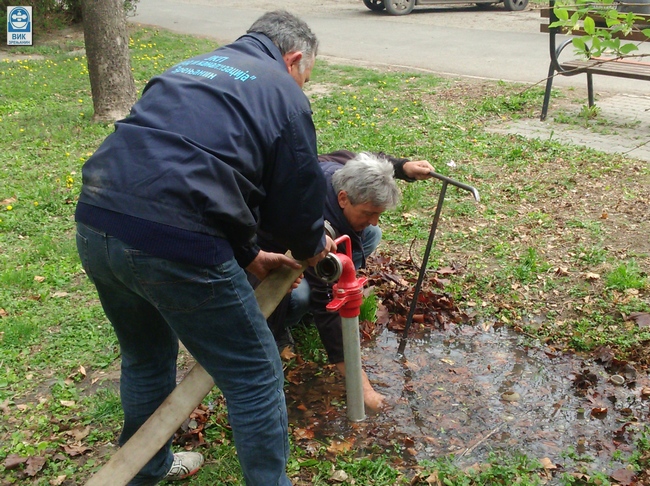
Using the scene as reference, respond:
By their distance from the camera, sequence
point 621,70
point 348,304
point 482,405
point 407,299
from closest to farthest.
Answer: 1. point 348,304
2. point 482,405
3. point 407,299
4. point 621,70

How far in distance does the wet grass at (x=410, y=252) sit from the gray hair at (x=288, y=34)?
166 cm

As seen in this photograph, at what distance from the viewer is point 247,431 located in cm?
224

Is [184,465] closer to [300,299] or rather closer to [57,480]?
[57,480]

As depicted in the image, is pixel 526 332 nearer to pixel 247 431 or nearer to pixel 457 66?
pixel 247 431

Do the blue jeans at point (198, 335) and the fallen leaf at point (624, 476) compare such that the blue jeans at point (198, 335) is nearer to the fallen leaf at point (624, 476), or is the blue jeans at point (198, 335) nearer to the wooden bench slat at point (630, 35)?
the fallen leaf at point (624, 476)

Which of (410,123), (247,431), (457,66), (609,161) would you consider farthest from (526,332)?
(457,66)

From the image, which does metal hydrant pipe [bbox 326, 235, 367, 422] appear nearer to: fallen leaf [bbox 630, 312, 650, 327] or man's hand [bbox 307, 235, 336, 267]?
man's hand [bbox 307, 235, 336, 267]

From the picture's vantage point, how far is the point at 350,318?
9.57 feet

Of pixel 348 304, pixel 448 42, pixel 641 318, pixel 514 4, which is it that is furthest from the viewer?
pixel 514 4

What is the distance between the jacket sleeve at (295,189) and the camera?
2.07 meters

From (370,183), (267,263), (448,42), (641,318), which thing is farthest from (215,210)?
(448,42)

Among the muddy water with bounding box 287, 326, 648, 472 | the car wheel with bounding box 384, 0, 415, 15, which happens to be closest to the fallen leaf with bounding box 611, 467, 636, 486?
the muddy water with bounding box 287, 326, 648, 472

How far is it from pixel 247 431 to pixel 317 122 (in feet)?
17.4

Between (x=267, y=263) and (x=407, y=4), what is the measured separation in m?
15.0
